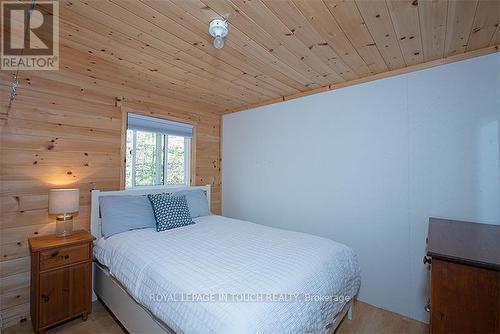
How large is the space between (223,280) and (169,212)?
1.36 m

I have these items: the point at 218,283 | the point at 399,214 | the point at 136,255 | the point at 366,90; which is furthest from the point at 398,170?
the point at 136,255

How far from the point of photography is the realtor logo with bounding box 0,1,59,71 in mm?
1388

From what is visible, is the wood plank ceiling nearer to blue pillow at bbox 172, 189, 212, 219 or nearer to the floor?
blue pillow at bbox 172, 189, 212, 219

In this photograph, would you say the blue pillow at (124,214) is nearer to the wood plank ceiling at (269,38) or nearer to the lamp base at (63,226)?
the lamp base at (63,226)

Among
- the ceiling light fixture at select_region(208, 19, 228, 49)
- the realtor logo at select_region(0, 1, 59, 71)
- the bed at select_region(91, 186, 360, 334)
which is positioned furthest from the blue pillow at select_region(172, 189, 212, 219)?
the ceiling light fixture at select_region(208, 19, 228, 49)

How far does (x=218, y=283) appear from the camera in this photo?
4.25ft

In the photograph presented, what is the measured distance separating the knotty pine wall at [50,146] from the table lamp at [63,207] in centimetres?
15

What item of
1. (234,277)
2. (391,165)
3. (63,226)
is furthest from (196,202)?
(391,165)

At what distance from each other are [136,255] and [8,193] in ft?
4.11

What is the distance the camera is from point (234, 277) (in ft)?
4.47

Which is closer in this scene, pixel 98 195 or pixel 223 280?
pixel 223 280

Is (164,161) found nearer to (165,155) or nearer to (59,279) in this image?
(165,155)

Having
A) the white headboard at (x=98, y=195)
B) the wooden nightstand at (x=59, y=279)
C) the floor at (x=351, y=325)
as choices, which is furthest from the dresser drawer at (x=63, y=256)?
the floor at (x=351, y=325)

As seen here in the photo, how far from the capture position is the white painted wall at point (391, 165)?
1.87m
